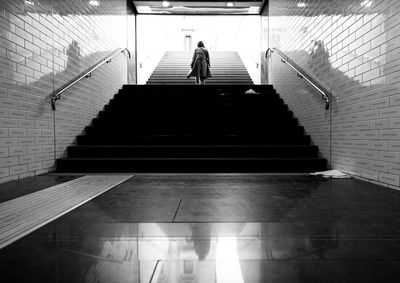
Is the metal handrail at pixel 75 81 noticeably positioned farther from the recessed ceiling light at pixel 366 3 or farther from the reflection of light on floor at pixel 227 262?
the recessed ceiling light at pixel 366 3

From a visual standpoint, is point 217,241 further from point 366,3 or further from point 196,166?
point 366,3

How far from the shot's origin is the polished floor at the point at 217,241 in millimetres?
1036

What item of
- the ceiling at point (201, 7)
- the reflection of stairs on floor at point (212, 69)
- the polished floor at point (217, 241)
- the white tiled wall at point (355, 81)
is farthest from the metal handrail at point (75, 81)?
the white tiled wall at point (355, 81)

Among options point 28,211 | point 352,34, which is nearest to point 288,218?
point 28,211

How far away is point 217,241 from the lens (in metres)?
1.35

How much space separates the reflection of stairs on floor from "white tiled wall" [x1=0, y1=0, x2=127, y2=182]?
13.5 ft

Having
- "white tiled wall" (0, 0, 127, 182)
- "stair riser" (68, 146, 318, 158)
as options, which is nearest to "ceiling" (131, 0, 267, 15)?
"white tiled wall" (0, 0, 127, 182)

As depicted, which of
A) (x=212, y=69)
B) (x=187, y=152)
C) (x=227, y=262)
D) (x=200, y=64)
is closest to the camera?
(x=227, y=262)

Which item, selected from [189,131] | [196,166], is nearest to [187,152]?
[196,166]

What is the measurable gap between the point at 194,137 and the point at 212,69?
20.6 feet

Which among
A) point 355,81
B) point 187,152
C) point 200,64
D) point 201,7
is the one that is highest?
point 201,7

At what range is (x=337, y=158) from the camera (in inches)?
144

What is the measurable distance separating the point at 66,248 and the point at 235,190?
1.65m

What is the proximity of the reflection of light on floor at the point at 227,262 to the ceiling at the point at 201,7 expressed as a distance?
26.9 feet
